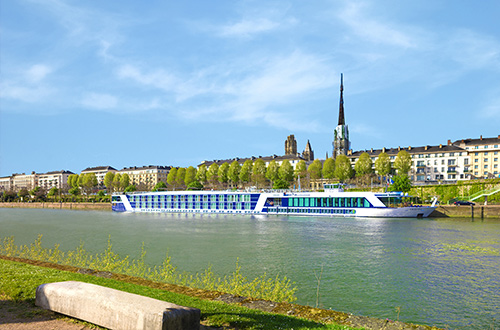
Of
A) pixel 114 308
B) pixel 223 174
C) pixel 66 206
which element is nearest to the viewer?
pixel 114 308

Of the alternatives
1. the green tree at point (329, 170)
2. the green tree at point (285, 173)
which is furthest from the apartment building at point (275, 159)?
the green tree at point (329, 170)

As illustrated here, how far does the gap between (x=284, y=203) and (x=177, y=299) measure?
63.9m

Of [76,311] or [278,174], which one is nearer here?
[76,311]

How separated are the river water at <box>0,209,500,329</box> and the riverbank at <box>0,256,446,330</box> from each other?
5410 mm

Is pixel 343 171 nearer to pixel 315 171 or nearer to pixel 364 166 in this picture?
pixel 364 166

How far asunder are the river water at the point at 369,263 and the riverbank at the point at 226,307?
17.7 feet

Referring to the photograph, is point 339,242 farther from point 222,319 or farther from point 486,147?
point 486,147

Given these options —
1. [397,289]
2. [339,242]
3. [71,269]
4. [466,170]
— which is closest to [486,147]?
[466,170]

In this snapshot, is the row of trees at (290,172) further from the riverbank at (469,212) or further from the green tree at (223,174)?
the riverbank at (469,212)

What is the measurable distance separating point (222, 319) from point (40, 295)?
4815mm

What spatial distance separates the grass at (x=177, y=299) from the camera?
29.5ft

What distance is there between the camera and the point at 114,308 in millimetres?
8289

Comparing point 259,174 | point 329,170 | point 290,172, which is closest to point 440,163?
point 329,170

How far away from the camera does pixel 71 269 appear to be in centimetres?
1544
